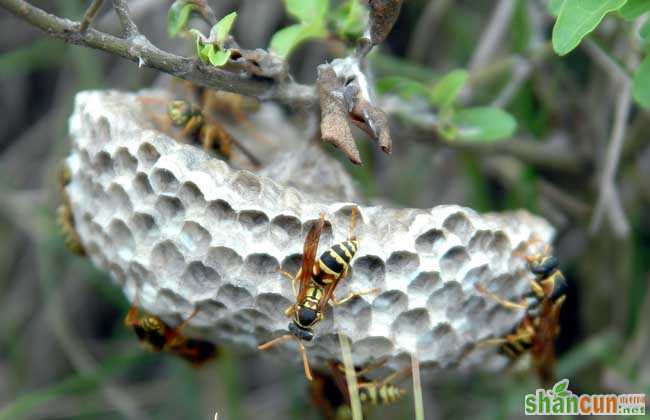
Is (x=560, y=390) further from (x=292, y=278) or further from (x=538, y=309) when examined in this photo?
(x=292, y=278)

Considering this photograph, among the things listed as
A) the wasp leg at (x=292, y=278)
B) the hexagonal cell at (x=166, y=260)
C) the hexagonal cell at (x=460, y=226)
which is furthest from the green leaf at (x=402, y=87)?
the hexagonal cell at (x=166, y=260)

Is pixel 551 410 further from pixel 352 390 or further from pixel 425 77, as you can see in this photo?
pixel 425 77

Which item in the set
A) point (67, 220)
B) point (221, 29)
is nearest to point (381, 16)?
point (221, 29)

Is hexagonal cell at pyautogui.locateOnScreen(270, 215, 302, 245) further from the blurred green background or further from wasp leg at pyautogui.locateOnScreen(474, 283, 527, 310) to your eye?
the blurred green background

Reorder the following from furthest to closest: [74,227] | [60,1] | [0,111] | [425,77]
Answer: [0,111], [60,1], [425,77], [74,227]

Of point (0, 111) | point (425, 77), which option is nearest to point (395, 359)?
point (425, 77)

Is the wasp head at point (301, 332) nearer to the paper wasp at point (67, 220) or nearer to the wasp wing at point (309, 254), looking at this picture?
the wasp wing at point (309, 254)

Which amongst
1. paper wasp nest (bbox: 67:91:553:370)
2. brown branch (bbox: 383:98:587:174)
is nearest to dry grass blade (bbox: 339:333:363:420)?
paper wasp nest (bbox: 67:91:553:370)
